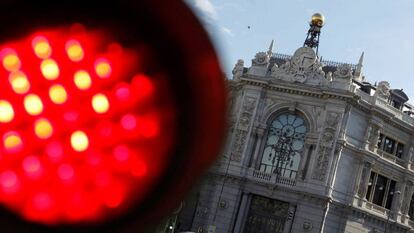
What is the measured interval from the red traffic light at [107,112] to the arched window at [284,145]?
44.5 meters

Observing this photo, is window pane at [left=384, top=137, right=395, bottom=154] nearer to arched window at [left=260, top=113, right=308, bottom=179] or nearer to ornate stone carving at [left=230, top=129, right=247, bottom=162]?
arched window at [left=260, top=113, right=308, bottom=179]

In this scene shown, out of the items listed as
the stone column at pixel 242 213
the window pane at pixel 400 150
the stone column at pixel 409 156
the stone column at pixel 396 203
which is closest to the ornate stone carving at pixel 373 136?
the window pane at pixel 400 150

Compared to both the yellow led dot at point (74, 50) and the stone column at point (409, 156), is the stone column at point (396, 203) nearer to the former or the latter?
the stone column at point (409, 156)

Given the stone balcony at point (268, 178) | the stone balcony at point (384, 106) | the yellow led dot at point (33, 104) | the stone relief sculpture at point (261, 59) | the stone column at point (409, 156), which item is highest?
the stone relief sculpture at point (261, 59)

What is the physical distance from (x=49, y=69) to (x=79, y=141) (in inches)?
6.0

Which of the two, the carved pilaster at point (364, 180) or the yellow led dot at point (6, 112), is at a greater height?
the carved pilaster at point (364, 180)

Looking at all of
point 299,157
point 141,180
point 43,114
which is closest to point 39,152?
point 43,114

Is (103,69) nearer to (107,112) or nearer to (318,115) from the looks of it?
(107,112)

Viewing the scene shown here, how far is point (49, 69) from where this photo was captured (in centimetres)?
130

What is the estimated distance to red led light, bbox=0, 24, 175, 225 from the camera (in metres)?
1.26

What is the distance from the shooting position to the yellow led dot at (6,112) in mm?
1247

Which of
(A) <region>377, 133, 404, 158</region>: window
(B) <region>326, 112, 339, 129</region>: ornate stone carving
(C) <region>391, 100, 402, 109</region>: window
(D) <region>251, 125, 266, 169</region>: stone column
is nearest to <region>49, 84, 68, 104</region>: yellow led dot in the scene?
(B) <region>326, 112, 339, 129</region>: ornate stone carving

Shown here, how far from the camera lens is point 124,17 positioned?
1259 millimetres

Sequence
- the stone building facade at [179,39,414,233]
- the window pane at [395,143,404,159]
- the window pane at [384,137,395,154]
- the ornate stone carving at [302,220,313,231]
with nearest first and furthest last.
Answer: the ornate stone carving at [302,220,313,231] < the stone building facade at [179,39,414,233] < the window pane at [384,137,395,154] < the window pane at [395,143,404,159]
